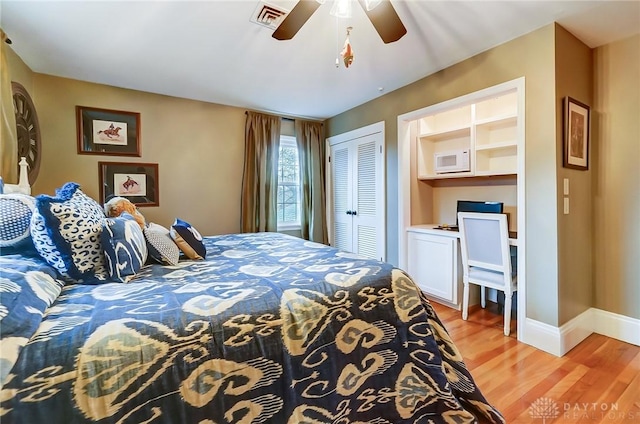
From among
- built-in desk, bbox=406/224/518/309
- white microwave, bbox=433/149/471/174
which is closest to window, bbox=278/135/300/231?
built-in desk, bbox=406/224/518/309

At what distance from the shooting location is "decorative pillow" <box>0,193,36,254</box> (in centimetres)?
123

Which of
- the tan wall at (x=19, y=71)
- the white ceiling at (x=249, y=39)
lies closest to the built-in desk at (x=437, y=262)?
the white ceiling at (x=249, y=39)

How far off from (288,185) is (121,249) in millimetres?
3016

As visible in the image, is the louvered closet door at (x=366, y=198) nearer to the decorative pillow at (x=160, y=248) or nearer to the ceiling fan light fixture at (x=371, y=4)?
the ceiling fan light fixture at (x=371, y=4)

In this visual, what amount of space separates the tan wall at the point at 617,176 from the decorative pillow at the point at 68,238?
3.57m

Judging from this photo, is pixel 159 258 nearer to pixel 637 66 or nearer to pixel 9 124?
pixel 9 124

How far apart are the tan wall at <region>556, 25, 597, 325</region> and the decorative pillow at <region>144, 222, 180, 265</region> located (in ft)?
8.82

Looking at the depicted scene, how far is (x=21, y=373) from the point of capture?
73 centimetres

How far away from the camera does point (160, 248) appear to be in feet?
5.53

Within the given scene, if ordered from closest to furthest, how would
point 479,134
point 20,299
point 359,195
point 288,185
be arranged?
point 20,299 → point 479,134 → point 359,195 → point 288,185

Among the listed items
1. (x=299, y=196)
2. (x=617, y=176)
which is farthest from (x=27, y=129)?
(x=617, y=176)

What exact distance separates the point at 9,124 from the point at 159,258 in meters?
1.70

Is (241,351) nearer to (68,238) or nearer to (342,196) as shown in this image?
(68,238)

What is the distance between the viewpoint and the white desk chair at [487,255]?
7.73 feet
